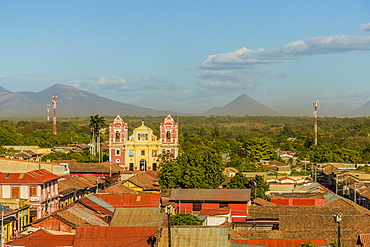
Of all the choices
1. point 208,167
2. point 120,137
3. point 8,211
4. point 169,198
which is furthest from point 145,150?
point 8,211

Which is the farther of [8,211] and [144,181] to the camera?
[144,181]

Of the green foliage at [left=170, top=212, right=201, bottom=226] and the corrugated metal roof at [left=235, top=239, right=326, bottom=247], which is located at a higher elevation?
the green foliage at [left=170, top=212, right=201, bottom=226]

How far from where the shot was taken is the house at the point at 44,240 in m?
31.4

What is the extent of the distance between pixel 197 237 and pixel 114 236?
4096 mm

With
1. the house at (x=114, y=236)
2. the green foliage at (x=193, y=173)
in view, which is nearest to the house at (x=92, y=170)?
the green foliage at (x=193, y=173)

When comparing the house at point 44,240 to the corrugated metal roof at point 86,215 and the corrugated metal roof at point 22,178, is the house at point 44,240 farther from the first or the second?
the corrugated metal roof at point 22,178

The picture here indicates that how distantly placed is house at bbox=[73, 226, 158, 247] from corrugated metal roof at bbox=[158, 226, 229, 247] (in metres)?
1.19

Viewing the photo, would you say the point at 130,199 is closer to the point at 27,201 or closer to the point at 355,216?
the point at 27,201

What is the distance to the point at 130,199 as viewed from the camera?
45.6 meters

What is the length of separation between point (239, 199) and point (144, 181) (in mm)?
18018

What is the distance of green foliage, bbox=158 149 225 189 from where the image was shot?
59.9 meters

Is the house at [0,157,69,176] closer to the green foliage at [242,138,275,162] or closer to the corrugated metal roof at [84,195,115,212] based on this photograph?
the corrugated metal roof at [84,195,115,212]

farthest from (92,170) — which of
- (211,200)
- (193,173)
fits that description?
(211,200)

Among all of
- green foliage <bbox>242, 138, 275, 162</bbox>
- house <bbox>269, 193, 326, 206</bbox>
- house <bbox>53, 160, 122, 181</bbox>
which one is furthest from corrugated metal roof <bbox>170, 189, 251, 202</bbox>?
green foliage <bbox>242, 138, 275, 162</bbox>
